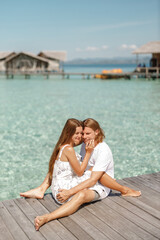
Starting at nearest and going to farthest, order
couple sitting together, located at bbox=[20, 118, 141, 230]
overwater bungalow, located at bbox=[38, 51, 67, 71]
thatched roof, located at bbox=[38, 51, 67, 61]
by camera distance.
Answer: couple sitting together, located at bbox=[20, 118, 141, 230]
overwater bungalow, located at bbox=[38, 51, 67, 71]
thatched roof, located at bbox=[38, 51, 67, 61]

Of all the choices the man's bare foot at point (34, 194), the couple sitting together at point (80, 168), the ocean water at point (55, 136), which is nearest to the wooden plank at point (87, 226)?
the couple sitting together at point (80, 168)

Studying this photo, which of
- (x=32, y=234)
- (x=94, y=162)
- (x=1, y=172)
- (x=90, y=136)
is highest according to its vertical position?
(x=90, y=136)

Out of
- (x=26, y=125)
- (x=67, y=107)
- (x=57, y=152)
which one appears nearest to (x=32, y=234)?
(x=57, y=152)

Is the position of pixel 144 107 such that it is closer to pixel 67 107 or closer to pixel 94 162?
pixel 67 107

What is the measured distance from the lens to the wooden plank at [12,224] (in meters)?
3.17

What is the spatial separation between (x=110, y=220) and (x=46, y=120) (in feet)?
34.9

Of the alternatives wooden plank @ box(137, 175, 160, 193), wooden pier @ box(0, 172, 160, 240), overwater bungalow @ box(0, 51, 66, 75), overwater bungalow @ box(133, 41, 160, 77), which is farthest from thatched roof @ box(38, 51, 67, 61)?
wooden pier @ box(0, 172, 160, 240)

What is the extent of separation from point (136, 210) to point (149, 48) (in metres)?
35.5

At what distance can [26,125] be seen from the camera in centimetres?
1278

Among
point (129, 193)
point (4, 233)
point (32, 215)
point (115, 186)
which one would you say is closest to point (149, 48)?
point (129, 193)

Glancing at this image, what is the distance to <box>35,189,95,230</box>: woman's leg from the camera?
3.31 m

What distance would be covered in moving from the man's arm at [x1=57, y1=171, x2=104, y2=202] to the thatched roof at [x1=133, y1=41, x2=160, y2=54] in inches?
1329

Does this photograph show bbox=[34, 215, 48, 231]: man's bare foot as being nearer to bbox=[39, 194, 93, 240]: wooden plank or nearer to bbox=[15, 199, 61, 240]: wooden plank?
bbox=[15, 199, 61, 240]: wooden plank

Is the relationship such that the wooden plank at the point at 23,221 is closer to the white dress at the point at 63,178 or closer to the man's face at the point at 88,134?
the white dress at the point at 63,178
